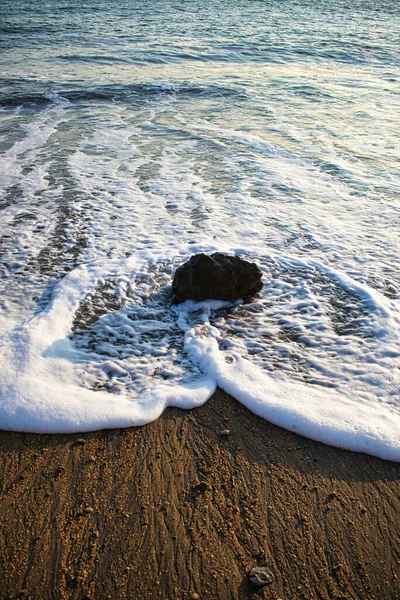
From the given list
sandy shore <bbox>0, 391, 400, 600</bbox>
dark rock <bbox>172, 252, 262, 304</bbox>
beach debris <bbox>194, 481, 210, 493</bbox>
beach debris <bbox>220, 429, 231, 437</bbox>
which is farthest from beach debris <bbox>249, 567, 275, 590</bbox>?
dark rock <bbox>172, 252, 262, 304</bbox>

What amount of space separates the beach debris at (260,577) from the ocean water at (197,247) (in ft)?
2.59

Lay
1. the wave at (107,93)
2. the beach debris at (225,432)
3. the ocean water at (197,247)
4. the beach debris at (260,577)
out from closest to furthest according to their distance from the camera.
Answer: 1. the beach debris at (260,577)
2. the beach debris at (225,432)
3. the ocean water at (197,247)
4. the wave at (107,93)

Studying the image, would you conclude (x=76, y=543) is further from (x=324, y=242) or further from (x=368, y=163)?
(x=368, y=163)

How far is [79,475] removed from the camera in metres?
2.27

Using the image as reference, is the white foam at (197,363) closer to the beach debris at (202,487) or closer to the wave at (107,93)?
the beach debris at (202,487)

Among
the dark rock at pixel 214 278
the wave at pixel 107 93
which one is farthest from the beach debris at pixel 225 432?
the wave at pixel 107 93

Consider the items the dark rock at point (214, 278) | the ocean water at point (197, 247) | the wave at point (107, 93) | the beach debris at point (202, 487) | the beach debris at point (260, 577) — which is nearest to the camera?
the beach debris at point (260, 577)

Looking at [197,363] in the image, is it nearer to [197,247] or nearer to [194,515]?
[194,515]

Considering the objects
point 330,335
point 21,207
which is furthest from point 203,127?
point 330,335

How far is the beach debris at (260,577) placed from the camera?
1.85 m

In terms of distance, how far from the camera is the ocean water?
9.02 ft

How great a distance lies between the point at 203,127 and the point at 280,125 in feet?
4.77

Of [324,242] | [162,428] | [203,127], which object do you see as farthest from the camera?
[203,127]

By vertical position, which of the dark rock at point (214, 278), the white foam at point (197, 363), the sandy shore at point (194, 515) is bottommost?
the sandy shore at point (194, 515)
